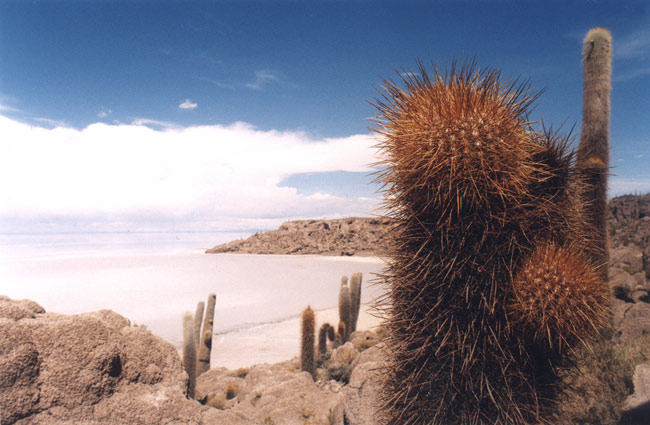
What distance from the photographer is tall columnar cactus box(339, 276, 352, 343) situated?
12.9 m

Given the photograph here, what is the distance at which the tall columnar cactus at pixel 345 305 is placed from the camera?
1291 cm

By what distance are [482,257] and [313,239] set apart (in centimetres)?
5739

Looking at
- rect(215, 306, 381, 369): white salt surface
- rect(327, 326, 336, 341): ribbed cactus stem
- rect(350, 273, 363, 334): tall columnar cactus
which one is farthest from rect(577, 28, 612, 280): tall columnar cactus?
rect(327, 326, 336, 341): ribbed cactus stem

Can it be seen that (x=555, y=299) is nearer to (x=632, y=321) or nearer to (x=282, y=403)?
(x=282, y=403)

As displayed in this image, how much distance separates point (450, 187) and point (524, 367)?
138 centimetres

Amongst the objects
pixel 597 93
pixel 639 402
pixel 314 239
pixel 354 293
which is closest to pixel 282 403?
pixel 639 402

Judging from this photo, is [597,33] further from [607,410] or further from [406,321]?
[406,321]

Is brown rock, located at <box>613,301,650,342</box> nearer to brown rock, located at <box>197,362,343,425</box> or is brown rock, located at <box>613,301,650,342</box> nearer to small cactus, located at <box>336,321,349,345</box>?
brown rock, located at <box>197,362,343,425</box>

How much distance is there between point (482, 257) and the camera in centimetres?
273

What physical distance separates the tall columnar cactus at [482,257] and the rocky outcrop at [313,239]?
50432mm

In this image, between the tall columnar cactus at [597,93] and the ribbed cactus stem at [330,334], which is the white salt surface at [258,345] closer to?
the ribbed cactus stem at [330,334]

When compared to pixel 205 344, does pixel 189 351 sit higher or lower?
higher

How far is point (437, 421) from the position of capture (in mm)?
2951

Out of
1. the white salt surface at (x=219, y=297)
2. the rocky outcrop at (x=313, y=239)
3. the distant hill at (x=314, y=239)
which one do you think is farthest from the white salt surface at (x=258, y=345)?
the rocky outcrop at (x=313, y=239)
